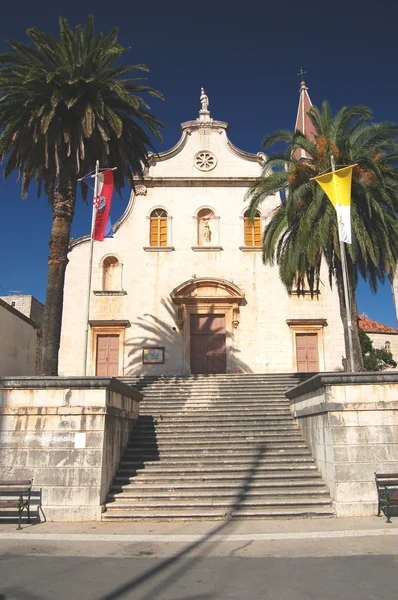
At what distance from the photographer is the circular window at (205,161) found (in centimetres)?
2609

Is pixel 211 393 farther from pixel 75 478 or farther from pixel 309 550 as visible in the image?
pixel 309 550

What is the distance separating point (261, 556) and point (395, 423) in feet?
16.4

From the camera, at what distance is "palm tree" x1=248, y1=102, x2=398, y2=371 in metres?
15.2

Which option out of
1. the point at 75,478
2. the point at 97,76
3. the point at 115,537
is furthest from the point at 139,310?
the point at 115,537

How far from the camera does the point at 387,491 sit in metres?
9.97

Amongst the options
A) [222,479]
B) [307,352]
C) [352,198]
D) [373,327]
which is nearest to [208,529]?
[222,479]

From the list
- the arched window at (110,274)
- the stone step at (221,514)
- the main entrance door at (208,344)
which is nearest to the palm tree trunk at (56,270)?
the stone step at (221,514)

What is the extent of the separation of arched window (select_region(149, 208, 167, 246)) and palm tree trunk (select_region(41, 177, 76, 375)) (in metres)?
9.90

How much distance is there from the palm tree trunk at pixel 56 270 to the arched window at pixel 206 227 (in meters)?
10.6

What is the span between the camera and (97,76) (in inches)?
581

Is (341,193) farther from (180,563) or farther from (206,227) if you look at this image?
(206,227)

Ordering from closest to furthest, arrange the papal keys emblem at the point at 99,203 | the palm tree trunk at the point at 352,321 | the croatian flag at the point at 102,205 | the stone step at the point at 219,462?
the stone step at the point at 219,462, the palm tree trunk at the point at 352,321, the croatian flag at the point at 102,205, the papal keys emblem at the point at 99,203

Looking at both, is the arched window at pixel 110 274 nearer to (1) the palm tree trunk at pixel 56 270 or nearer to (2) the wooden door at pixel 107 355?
(2) the wooden door at pixel 107 355

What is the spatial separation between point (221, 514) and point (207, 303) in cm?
1407
